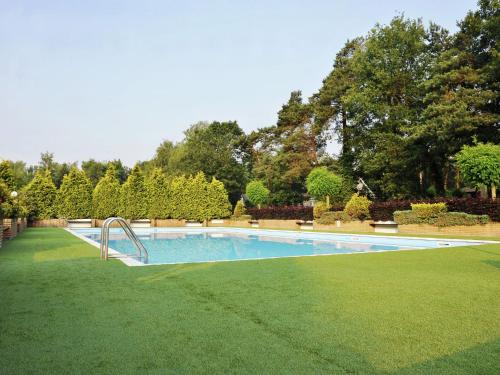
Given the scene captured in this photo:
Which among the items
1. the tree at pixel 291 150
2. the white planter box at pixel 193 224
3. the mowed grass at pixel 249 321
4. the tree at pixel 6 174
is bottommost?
the white planter box at pixel 193 224

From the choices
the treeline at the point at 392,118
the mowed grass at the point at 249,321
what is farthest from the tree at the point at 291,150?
the mowed grass at the point at 249,321

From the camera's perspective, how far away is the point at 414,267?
24.0 feet

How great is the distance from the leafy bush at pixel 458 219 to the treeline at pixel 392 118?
5.20 metres

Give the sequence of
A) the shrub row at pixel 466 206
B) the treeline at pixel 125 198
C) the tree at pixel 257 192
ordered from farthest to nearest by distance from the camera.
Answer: the tree at pixel 257 192
the treeline at pixel 125 198
the shrub row at pixel 466 206

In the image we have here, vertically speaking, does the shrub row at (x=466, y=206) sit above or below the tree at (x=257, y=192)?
below

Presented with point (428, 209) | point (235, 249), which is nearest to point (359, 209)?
point (428, 209)

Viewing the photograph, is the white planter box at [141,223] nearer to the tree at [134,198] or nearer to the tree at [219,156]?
the tree at [134,198]

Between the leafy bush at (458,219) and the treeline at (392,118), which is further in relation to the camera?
the treeline at (392,118)

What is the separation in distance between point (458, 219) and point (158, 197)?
22098 millimetres

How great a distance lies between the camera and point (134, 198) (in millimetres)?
31062

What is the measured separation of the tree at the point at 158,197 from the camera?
104 feet

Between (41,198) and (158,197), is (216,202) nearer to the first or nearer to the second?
(158,197)

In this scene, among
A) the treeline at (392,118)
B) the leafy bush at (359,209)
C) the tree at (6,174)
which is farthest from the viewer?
the leafy bush at (359,209)

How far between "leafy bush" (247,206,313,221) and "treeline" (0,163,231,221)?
425cm
